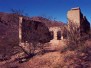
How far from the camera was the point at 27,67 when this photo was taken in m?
16.3

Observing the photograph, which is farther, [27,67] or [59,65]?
[27,67]

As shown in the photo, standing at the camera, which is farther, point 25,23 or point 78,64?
point 25,23

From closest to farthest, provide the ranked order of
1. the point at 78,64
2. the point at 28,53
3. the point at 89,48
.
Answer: the point at 78,64, the point at 89,48, the point at 28,53

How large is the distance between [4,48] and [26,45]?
7.51ft

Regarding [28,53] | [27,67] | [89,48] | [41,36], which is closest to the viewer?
[27,67]

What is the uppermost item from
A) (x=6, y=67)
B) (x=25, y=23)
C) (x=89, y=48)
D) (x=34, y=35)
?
(x=25, y=23)

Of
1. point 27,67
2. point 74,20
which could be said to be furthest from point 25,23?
point 27,67

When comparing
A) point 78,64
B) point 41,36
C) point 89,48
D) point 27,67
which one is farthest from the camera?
point 41,36

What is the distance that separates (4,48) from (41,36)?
13.6 ft

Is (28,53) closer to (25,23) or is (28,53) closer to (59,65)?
(25,23)

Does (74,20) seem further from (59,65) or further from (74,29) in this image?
(59,65)

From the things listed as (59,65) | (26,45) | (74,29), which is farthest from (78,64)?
(26,45)

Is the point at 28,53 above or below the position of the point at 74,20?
below

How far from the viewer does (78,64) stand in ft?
48.7
